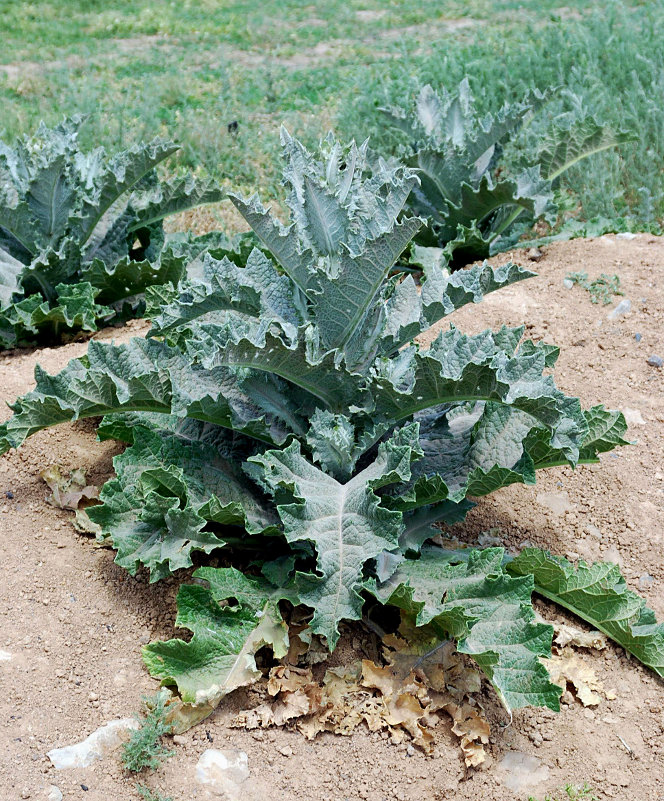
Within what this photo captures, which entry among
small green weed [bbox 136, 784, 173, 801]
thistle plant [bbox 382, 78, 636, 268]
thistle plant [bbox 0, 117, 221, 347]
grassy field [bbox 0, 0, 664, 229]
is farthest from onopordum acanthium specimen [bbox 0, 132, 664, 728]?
grassy field [bbox 0, 0, 664, 229]

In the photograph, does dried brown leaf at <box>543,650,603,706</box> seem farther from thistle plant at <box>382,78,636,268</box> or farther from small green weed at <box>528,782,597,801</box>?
thistle plant at <box>382,78,636,268</box>

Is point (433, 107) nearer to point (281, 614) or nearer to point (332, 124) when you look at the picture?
point (332, 124)

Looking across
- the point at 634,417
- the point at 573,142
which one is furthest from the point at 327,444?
the point at 573,142

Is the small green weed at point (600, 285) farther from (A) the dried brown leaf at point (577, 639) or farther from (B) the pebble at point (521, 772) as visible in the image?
(B) the pebble at point (521, 772)

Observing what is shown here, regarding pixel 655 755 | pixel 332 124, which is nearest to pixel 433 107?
pixel 332 124

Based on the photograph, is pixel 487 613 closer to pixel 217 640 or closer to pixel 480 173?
pixel 217 640

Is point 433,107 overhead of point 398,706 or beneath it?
overhead

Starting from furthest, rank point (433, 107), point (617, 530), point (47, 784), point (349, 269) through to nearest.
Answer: point (433, 107) → point (617, 530) → point (349, 269) → point (47, 784)

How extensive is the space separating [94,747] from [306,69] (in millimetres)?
8077

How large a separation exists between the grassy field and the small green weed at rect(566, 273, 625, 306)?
1088 millimetres

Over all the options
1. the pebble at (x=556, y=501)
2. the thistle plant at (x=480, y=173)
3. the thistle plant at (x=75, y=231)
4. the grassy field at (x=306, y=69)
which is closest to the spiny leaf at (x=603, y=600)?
the pebble at (x=556, y=501)

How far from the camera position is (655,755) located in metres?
2.45

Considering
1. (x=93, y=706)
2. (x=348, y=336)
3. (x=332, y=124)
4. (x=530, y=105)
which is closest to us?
(x=93, y=706)

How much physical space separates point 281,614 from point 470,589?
0.59 m
